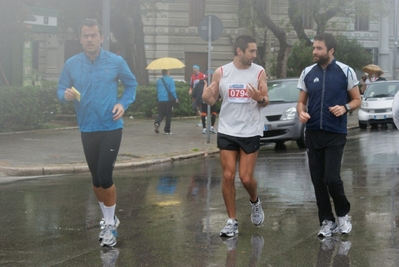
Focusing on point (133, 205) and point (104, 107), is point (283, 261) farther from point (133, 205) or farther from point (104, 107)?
point (133, 205)

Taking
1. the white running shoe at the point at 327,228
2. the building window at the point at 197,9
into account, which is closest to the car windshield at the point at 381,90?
the white running shoe at the point at 327,228

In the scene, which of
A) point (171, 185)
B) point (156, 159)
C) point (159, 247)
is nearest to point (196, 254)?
point (159, 247)

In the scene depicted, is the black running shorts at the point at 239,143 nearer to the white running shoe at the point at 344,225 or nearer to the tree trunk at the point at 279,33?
the white running shoe at the point at 344,225

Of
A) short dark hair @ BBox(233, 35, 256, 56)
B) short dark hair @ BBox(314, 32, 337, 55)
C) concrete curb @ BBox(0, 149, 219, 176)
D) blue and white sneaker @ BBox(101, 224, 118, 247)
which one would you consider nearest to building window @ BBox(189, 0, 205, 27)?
concrete curb @ BBox(0, 149, 219, 176)

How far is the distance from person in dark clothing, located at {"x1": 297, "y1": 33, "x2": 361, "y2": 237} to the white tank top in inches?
18.8

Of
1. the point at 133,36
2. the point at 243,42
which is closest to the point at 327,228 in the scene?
the point at 243,42

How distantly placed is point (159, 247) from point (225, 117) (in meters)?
1.48

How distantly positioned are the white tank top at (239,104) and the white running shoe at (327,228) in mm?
1049

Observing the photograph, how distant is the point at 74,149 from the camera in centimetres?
1706

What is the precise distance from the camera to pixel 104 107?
24.4 ft

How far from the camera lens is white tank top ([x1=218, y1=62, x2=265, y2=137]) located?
791 cm

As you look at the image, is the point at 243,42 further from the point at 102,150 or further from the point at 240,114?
the point at 102,150

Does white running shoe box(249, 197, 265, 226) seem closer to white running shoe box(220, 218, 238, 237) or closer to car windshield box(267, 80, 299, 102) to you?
white running shoe box(220, 218, 238, 237)

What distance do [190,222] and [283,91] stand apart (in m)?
11.7
